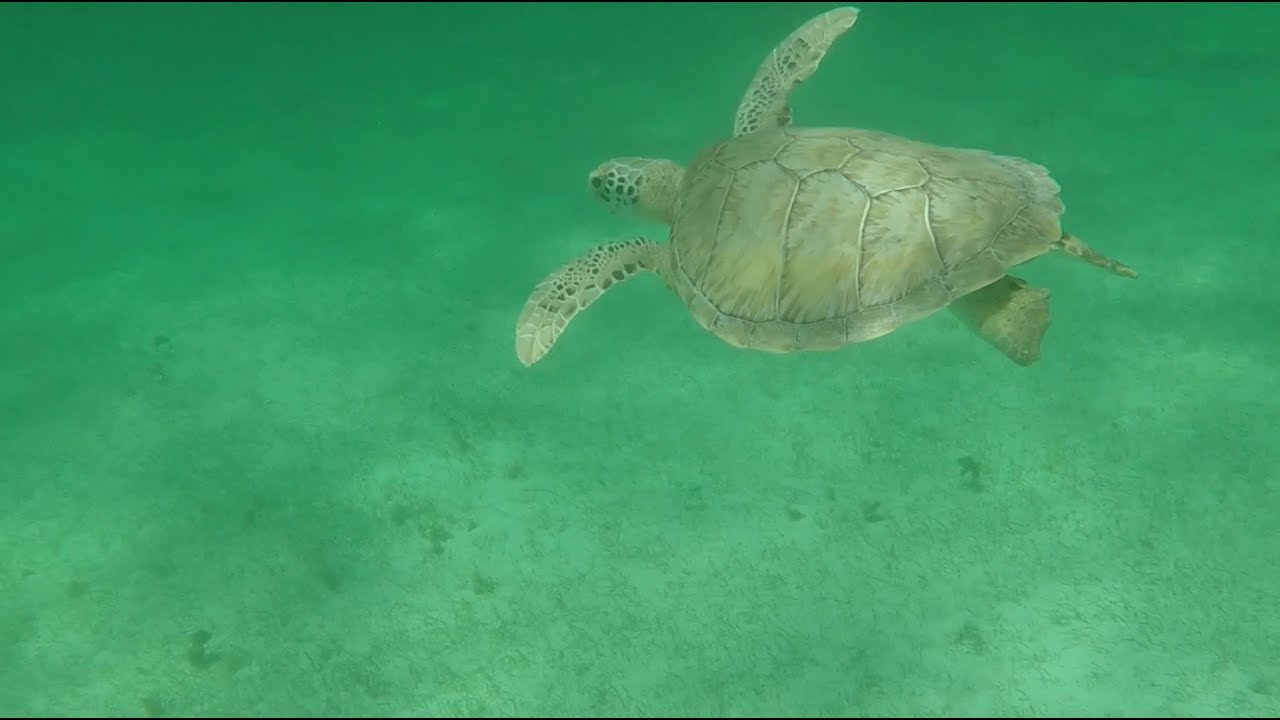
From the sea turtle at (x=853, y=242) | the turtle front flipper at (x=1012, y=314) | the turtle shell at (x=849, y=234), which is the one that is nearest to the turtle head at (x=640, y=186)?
the sea turtle at (x=853, y=242)

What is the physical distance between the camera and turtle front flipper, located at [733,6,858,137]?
200 inches

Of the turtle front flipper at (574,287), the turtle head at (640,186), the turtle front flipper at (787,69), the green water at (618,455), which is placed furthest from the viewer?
the turtle front flipper at (787,69)

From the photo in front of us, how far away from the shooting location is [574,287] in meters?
4.26

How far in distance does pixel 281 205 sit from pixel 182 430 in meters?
2.59

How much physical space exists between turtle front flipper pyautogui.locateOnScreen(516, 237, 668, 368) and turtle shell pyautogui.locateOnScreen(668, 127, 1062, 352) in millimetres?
479

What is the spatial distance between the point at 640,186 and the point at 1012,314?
2195 mm

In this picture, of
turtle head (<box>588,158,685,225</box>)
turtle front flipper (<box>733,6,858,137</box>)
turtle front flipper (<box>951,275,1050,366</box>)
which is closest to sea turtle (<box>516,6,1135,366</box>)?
turtle front flipper (<box>951,275,1050,366</box>)

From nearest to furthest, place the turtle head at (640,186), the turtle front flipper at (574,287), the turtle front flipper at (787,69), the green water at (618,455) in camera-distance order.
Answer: the green water at (618,455) → the turtle front flipper at (574,287) → the turtle head at (640,186) → the turtle front flipper at (787,69)

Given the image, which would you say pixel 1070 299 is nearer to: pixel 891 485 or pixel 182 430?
pixel 891 485

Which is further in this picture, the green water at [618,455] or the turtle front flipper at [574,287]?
the turtle front flipper at [574,287]

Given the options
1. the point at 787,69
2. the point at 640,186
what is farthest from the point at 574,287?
the point at 787,69

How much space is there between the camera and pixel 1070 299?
14.4 ft

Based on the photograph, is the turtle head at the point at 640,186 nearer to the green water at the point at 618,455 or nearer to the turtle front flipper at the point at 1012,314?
the green water at the point at 618,455

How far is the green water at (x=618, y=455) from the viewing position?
3.07 metres
